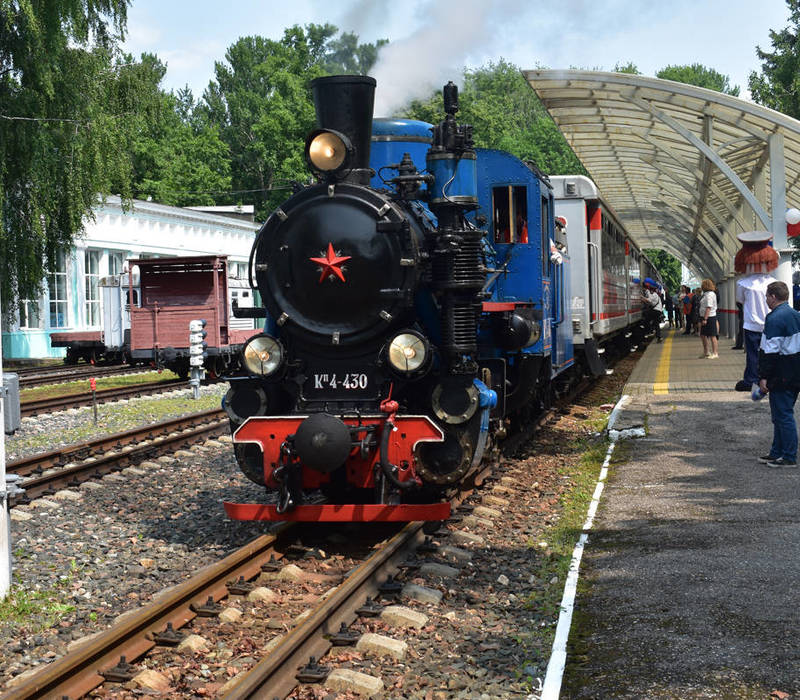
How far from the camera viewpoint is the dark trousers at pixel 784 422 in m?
9.05

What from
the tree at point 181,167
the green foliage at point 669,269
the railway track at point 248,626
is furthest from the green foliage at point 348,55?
the green foliage at point 669,269

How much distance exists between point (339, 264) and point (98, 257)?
27.9 meters

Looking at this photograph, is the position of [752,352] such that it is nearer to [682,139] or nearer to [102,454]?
[102,454]

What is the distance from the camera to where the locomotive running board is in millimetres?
6434

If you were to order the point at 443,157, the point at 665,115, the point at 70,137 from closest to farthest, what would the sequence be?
the point at 443,157 → the point at 665,115 → the point at 70,137

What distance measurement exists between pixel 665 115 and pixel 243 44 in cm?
6036

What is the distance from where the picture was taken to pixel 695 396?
560 inches

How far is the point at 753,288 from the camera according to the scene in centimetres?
1127

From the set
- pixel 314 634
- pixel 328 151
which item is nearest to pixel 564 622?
pixel 314 634

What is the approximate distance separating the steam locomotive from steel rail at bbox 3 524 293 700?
707mm

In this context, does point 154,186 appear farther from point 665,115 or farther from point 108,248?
point 665,115

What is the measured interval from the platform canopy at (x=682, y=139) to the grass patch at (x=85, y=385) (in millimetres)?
9706

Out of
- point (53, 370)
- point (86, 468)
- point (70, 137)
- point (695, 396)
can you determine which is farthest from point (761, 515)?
point (53, 370)

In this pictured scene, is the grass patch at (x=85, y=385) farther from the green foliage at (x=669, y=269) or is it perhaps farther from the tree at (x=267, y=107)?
the green foliage at (x=669, y=269)
